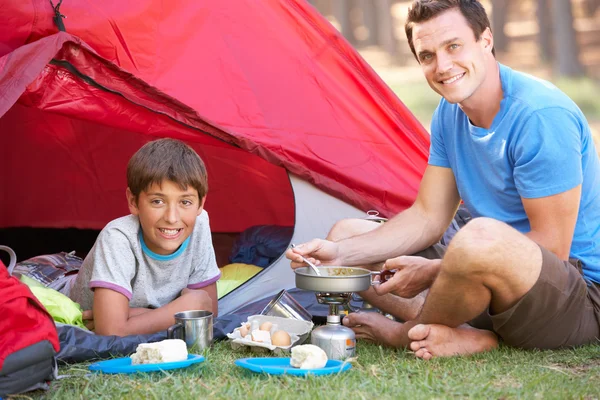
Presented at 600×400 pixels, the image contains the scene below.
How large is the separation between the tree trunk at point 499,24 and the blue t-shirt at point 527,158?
42.3ft

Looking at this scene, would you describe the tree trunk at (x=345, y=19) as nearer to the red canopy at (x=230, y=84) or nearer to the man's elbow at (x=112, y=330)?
the red canopy at (x=230, y=84)

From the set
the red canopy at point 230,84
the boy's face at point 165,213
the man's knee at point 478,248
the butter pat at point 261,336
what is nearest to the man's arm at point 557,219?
the man's knee at point 478,248

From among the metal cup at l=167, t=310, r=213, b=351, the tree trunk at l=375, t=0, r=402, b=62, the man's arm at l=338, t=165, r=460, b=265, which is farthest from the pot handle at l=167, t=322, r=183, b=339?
the tree trunk at l=375, t=0, r=402, b=62

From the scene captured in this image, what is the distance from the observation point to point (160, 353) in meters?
2.08

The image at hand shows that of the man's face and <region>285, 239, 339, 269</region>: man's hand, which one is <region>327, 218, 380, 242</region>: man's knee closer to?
<region>285, 239, 339, 269</region>: man's hand

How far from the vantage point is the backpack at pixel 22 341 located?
188 cm

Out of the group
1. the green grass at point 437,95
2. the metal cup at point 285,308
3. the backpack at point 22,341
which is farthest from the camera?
the green grass at point 437,95

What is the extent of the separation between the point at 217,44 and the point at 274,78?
0.74 feet

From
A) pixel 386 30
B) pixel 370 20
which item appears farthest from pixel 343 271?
pixel 370 20

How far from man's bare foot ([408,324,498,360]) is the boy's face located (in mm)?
740

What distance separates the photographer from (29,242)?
377cm

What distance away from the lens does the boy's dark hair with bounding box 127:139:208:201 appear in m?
2.48

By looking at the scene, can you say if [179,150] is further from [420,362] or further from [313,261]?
[420,362]

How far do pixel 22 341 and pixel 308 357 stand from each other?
642 millimetres
